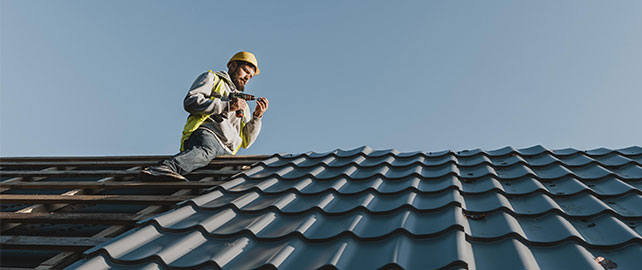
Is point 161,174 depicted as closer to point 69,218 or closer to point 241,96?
point 69,218

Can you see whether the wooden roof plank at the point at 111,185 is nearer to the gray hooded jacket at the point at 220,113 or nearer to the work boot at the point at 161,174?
the work boot at the point at 161,174

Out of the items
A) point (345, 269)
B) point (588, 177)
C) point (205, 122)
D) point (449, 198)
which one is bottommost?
point (345, 269)

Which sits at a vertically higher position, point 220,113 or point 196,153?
point 220,113

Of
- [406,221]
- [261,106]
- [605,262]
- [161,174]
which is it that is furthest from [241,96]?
[605,262]

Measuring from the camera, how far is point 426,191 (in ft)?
8.48

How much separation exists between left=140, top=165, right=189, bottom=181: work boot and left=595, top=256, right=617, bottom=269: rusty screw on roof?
9.15 feet

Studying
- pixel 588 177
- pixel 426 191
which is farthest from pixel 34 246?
pixel 588 177

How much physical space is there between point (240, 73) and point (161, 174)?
6.11 ft

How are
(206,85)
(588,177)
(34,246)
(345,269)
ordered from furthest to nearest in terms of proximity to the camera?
(206,85)
(588,177)
(34,246)
(345,269)

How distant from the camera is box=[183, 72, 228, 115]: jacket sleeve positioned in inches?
151

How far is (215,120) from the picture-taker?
4.22 m

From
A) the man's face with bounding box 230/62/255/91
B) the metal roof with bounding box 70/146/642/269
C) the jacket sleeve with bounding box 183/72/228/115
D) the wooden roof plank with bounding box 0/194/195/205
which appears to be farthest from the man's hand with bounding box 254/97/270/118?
the wooden roof plank with bounding box 0/194/195/205

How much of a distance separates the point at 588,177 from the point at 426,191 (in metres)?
1.25

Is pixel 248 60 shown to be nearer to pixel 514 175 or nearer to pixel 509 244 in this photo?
pixel 514 175
